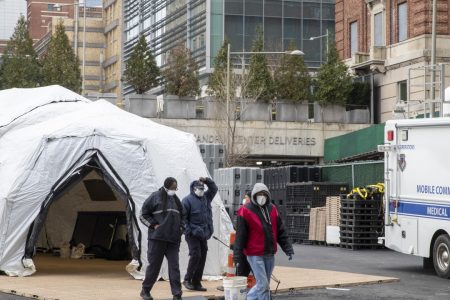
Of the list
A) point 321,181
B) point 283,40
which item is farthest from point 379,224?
point 283,40

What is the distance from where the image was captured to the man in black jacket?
15.0 m

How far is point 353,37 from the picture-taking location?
2105 inches

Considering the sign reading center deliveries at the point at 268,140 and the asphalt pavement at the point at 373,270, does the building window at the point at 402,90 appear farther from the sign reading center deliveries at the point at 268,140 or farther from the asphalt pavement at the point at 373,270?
the asphalt pavement at the point at 373,270

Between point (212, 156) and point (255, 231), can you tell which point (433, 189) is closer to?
point (255, 231)

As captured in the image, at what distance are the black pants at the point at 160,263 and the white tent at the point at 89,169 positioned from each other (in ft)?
10.9

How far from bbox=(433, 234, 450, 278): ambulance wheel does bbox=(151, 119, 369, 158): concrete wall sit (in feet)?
97.1

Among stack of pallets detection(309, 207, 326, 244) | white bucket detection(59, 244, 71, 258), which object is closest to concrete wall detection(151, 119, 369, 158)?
stack of pallets detection(309, 207, 326, 244)

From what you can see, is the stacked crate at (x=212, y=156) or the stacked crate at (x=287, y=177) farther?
the stacked crate at (x=212, y=156)

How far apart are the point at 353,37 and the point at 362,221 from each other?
26.9 metres

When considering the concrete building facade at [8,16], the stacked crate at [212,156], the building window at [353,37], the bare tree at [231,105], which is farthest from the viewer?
the concrete building facade at [8,16]

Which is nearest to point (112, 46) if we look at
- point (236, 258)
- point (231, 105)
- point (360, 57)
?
point (360, 57)

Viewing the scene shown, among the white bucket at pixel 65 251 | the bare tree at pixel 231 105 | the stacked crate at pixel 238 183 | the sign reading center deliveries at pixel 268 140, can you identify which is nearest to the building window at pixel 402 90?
the sign reading center deliveries at pixel 268 140

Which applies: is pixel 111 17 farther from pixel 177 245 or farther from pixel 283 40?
pixel 177 245

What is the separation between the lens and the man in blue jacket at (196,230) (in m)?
16.6
